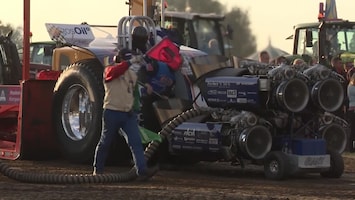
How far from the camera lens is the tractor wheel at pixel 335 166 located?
10773mm

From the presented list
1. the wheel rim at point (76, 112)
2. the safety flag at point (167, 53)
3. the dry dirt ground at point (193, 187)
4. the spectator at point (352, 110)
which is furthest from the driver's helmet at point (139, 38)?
the spectator at point (352, 110)

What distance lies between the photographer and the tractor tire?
11492mm

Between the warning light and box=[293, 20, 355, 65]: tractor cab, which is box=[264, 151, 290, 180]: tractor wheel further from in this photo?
the warning light

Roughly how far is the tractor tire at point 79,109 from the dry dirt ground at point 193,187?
24cm

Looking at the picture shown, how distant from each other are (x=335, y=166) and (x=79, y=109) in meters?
3.41

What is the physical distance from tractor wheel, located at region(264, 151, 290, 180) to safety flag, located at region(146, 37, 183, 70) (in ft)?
5.47

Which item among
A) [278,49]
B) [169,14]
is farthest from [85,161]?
[278,49]

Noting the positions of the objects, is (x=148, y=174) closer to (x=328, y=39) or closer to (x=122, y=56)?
(x=122, y=56)

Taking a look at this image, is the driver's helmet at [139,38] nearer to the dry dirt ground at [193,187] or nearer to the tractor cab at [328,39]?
the dry dirt ground at [193,187]

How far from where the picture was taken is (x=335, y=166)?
1077cm

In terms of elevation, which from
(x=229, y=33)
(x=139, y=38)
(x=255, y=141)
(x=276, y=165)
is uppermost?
(x=229, y=33)

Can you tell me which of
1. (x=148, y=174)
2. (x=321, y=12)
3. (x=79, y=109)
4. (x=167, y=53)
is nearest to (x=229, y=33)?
(x=321, y=12)

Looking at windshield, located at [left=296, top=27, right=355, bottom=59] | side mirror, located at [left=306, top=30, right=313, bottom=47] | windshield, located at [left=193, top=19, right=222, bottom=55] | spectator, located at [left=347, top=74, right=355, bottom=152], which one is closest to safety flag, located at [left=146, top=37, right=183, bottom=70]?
spectator, located at [left=347, top=74, right=355, bottom=152]

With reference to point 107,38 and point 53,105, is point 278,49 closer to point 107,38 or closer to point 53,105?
point 107,38
